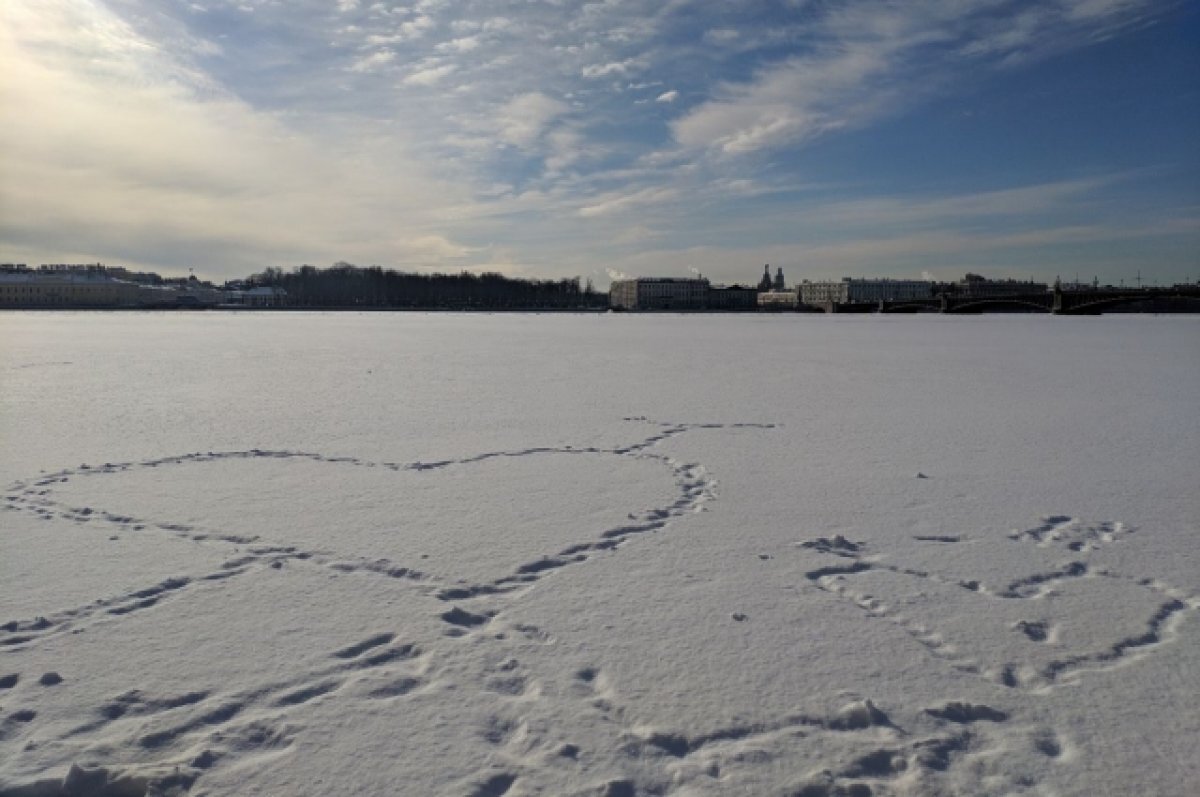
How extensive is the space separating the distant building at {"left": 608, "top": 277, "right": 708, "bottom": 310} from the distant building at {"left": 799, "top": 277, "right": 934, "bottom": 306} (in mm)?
27210

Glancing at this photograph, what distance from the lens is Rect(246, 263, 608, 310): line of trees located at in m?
135

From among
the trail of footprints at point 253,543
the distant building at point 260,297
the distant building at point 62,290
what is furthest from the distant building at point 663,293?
the trail of footprints at point 253,543

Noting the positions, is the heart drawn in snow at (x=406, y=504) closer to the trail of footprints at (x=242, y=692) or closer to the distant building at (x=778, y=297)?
the trail of footprints at (x=242, y=692)

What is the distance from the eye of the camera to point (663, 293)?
172250 mm

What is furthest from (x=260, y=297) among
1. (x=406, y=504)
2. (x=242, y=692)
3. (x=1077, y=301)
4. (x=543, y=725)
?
(x=543, y=725)

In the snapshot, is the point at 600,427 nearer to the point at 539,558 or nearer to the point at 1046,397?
the point at 539,558

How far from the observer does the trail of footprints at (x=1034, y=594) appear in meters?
3.08

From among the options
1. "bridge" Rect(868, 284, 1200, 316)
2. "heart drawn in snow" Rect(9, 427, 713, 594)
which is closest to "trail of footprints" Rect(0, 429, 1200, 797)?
"heart drawn in snow" Rect(9, 427, 713, 594)

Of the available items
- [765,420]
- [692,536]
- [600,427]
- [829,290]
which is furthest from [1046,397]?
[829,290]

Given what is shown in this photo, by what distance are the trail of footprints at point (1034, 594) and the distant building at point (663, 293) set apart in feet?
522

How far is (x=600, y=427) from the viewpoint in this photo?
8758 mm

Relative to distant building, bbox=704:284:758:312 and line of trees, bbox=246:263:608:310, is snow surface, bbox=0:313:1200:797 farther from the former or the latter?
distant building, bbox=704:284:758:312

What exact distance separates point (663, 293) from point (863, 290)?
4824 cm

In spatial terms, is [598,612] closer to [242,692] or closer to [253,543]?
[242,692]
